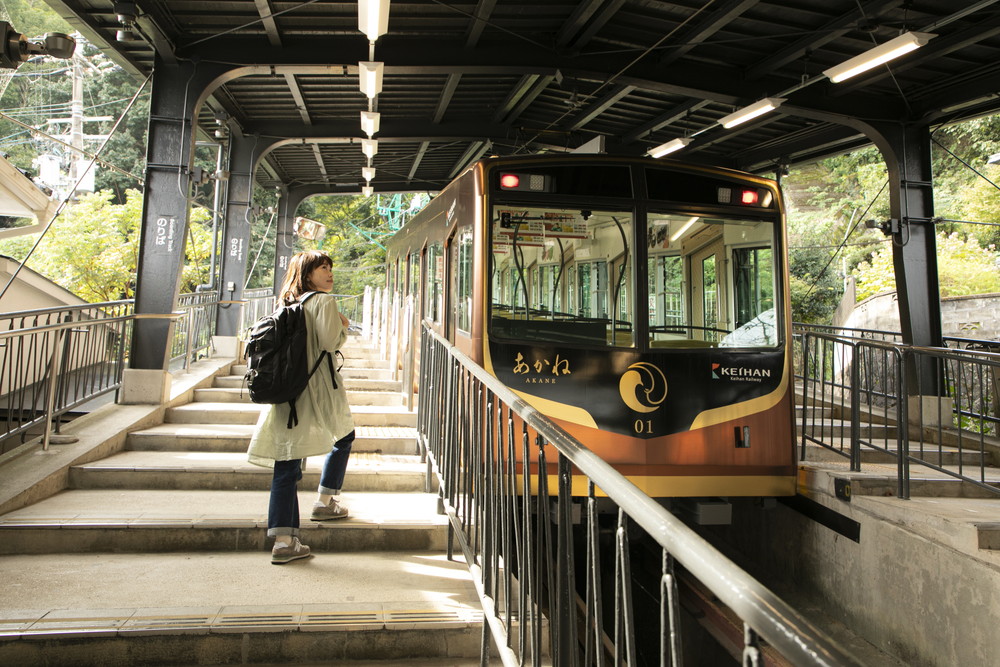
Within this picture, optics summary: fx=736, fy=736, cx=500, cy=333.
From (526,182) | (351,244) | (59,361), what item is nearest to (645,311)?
(526,182)

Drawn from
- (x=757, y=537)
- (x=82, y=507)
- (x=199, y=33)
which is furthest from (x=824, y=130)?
(x=82, y=507)

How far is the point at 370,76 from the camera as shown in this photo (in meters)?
8.48

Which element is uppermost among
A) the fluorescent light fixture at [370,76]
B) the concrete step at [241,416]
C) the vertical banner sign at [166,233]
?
the fluorescent light fixture at [370,76]

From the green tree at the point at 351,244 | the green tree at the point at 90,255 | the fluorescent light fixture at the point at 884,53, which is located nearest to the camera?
the fluorescent light fixture at the point at 884,53

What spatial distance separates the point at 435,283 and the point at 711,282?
319 centimetres

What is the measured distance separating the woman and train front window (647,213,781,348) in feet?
7.39

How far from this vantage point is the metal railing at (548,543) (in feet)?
3.68

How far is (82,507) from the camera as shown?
16.5 ft

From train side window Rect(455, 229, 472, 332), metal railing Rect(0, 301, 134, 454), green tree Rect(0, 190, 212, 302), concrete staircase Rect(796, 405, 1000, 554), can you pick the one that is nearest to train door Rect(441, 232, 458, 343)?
train side window Rect(455, 229, 472, 332)

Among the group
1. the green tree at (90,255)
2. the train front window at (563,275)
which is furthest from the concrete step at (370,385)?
the green tree at (90,255)

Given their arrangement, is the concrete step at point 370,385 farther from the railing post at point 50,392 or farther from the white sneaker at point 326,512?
the white sneaker at point 326,512

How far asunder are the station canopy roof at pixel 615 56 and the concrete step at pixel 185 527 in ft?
17.6

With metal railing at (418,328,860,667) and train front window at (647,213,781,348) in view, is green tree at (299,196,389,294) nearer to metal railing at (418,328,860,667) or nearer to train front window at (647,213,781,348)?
train front window at (647,213,781,348)

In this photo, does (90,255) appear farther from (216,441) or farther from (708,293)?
(708,293)
